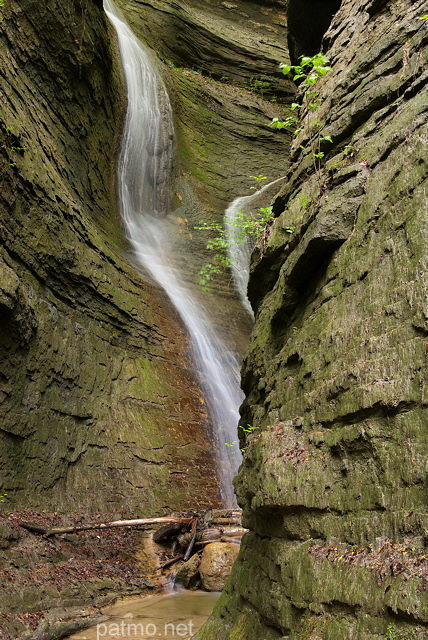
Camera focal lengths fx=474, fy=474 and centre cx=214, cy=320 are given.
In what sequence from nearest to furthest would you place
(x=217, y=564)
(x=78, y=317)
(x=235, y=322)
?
(x=217, y=564), (x=78, y=317), (x=235, y=322)

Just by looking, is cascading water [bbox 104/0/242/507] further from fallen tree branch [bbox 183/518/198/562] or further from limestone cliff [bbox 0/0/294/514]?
fallen tree branch [bbox 183/518/198/562]

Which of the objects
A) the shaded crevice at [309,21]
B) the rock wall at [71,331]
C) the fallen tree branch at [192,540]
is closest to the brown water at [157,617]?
the fallen tree branch at [192,540]

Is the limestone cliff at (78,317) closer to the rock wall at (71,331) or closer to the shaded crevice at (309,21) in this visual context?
the rock wall at (71,331)

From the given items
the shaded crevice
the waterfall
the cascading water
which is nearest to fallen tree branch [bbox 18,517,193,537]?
the cascading water

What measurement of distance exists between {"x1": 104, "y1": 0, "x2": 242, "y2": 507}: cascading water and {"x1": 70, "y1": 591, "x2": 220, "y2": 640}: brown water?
302 centimetres

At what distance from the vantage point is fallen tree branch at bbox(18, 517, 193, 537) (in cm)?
605

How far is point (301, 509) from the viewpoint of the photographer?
287 cm

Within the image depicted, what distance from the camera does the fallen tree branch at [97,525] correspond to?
6055 mm

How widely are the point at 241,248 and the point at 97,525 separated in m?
11.4

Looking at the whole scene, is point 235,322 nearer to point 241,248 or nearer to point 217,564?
point 241,248

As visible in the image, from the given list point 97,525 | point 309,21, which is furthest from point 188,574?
point 309,21

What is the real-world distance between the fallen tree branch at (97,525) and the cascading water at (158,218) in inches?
A: 64.9

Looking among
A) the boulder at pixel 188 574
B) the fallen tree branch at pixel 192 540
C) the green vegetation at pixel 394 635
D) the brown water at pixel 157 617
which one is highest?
the fallen tree branch at pixel 192 540

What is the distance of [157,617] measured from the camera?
5.11 metres
